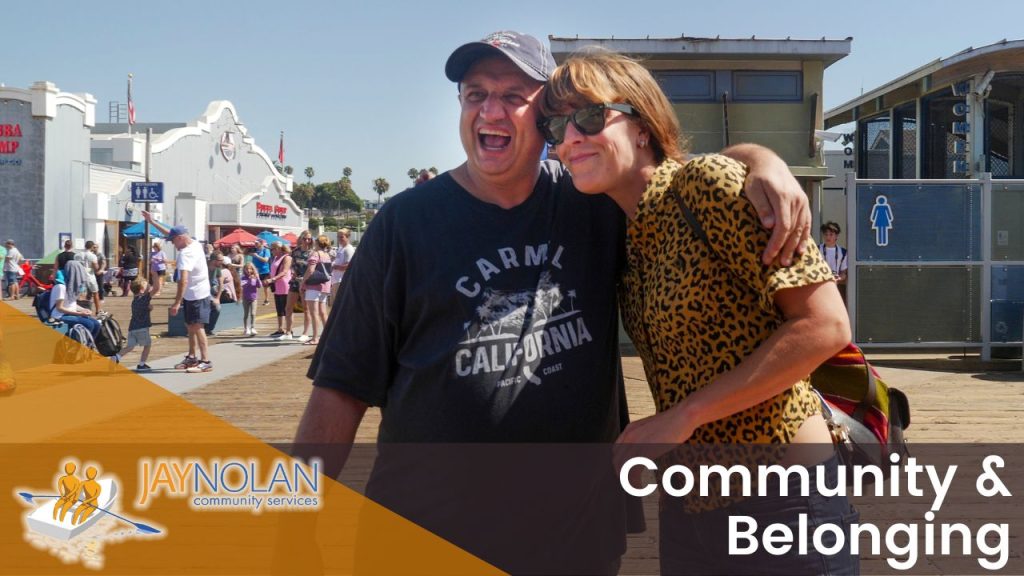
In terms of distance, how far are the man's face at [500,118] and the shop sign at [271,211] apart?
57.5 meters

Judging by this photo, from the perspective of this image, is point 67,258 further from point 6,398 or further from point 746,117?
point 746,117

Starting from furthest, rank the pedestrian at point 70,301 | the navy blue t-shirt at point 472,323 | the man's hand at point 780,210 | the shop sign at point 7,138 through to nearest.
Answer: the shop sign at point 7,138 → the pedestrian at point 70,301 → the navy blue t-shirt at point 472,323 → the man's hand at point 780,210

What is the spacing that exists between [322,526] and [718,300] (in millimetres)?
3570

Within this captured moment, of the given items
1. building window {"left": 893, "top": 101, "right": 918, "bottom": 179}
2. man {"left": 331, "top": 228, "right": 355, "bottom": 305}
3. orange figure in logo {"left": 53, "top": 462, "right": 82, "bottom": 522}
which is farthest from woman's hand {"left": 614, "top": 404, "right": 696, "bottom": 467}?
building window {"left": 893, "top": 101, "right": 918, "bottom": 179}

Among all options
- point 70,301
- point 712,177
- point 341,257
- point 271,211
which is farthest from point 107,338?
point 271,211

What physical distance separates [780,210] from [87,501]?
14.9ft

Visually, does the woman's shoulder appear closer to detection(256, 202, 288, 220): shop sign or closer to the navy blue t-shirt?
the navy blue t-shirt

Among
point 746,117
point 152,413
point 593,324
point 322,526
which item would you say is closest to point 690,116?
point 746,117

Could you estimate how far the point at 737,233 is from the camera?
1.71 meters

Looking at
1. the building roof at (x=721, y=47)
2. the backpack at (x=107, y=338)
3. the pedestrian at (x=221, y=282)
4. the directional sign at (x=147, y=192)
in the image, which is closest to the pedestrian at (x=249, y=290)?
the pedestrian at (x=221, y=282)

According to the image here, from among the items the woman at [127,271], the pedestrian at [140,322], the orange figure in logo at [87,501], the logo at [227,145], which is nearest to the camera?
the orange figure in logo at [87,501]

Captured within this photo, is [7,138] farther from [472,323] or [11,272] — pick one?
[472,323]

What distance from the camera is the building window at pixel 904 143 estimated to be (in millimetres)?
15703
